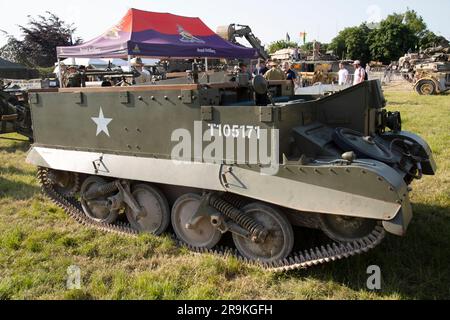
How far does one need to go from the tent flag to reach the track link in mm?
4718

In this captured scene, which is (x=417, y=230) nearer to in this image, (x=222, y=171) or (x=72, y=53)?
(x=222, y=171)

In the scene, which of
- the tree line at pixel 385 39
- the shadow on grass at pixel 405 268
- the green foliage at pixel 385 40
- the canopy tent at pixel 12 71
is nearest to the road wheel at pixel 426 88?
the canopy tent at pixel 12 71

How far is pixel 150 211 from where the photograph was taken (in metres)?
5.16

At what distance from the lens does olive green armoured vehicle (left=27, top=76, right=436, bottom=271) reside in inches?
148

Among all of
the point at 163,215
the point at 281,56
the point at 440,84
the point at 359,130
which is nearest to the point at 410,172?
the point at 359,130

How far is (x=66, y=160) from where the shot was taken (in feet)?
18.2

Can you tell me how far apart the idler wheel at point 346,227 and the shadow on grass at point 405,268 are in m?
0.41

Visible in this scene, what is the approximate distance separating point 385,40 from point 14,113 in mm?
59752

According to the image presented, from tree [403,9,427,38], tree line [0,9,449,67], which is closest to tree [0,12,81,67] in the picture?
tree line [0,9,449,67]

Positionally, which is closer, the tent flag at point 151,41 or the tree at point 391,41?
the tent flag at point 151,41

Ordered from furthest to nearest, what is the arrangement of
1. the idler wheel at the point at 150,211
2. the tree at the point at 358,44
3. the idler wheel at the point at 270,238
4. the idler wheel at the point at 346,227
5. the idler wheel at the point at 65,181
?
the tree at the point at 358,44 → the idler wheel at the point at 65,181 → the idler wheel at the point at 150,211 → the idler wheel at the point at 270,238 → the idler wheel at the point at 346,227

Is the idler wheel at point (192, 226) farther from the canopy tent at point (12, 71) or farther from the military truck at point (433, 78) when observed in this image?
the military truck at point (433, 78)

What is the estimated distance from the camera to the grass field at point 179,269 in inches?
Answer: 154

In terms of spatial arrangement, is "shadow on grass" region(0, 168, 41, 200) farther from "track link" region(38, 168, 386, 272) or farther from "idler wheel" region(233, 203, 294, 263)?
"idler wheel" region(233, 203, 294, 263)
